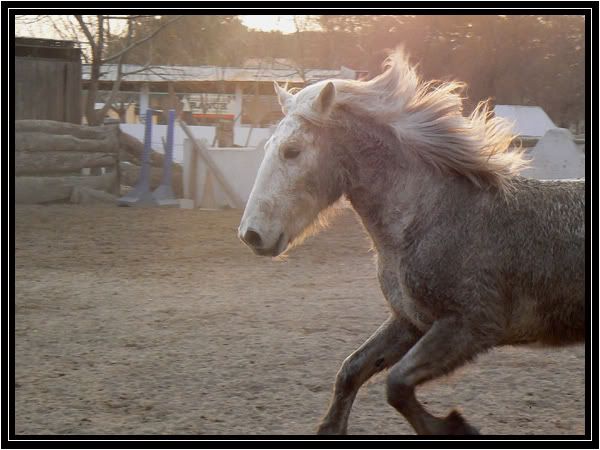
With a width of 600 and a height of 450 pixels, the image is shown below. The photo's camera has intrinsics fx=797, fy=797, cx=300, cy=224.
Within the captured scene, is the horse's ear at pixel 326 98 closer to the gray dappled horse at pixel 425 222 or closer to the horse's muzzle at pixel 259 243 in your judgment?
the gray dappled horse at pixel 425 222

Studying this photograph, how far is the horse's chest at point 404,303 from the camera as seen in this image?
3.68 m

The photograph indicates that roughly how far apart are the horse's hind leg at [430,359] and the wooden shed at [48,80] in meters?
13.9

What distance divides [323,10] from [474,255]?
189 centimetres

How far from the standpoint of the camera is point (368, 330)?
6.20 metres

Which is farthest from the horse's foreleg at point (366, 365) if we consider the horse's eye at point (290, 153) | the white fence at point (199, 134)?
the white fence at point (199, 134)

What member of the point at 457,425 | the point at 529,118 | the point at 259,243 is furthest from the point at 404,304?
the point at 529,118

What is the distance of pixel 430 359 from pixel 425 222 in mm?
664

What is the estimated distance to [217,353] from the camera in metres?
5.51

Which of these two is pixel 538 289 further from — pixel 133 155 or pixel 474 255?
pixel 133 155

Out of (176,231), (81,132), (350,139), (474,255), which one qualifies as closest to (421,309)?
(474,255)

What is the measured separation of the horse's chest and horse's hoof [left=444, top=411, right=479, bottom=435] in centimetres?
43

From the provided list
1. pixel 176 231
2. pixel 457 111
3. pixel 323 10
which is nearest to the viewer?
pixel 457 111

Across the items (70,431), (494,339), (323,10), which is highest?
(323,10)

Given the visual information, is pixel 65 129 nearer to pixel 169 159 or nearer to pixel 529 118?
pixel 169 159
